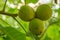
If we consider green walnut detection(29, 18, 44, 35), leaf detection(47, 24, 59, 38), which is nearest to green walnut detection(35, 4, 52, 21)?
green walnut detection(29, 18, 44, 35)

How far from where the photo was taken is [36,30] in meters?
0.85

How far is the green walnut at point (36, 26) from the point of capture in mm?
838

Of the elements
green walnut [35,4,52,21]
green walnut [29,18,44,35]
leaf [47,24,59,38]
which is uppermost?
green walnut [35,4,52,21]

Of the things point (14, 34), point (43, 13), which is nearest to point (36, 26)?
point (43, 13)

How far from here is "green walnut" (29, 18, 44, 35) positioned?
838 mm

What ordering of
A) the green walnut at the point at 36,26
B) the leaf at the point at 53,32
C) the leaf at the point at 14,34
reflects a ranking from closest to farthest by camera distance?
the leaf at the point at 14,34 < the green walnut at the point at 36,26 < the leaf at the point at 53,32

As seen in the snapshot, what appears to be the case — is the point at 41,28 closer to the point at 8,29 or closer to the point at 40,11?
the point at 40,11

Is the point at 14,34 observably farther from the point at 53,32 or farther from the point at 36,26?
the point at 53,32

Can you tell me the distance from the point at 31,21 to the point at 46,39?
0.17 metres

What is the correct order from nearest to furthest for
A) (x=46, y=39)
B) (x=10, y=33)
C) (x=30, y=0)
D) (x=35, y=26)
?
(x=10, y=33), (x=35, y=26), (x=46, y=39), (x=30, y=0)

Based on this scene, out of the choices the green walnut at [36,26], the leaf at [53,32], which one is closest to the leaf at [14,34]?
the green walnut at [36,26]

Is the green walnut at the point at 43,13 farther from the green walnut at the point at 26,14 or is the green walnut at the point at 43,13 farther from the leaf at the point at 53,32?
the leaf at the point at 53,32

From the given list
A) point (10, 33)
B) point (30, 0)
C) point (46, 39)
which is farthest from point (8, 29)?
point (30, 0)

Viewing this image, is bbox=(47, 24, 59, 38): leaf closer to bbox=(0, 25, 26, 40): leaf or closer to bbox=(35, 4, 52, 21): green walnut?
bbox=(35, 4, 52, 21): green walnut
